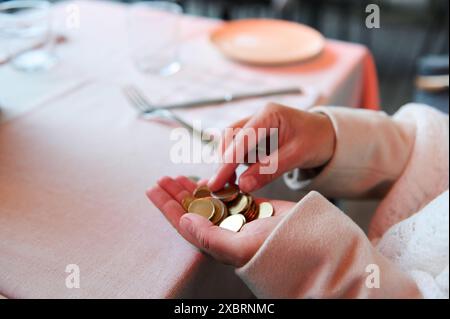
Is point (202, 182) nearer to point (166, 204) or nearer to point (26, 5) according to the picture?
point (166, 204)

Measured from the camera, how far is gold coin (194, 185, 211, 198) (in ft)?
1.67

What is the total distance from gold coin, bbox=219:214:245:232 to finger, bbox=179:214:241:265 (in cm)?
3

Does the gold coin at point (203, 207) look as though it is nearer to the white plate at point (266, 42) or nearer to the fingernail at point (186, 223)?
the fingernail at point (186, 223)

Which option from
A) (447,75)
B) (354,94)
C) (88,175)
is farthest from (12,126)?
(447,75)

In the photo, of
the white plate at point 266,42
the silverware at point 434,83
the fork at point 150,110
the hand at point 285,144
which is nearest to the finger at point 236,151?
the hand at point 285,144

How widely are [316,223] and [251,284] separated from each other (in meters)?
0.09

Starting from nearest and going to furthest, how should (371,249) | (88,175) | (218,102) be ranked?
1. (371,249)
2. (88,175)
3. (218,102)

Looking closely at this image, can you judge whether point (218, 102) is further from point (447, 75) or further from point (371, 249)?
point (447, 75)

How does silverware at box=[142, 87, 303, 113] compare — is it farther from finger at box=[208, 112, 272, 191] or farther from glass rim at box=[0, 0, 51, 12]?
glass rim at box=[0, 0, 51, 12]

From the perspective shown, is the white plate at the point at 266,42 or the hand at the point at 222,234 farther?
the white plate at the point at 266,42

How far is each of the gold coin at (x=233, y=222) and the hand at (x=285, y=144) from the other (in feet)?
0.15

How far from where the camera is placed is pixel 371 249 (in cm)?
41

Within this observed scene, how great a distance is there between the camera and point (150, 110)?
0.69 meters

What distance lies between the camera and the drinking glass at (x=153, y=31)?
903 mm
